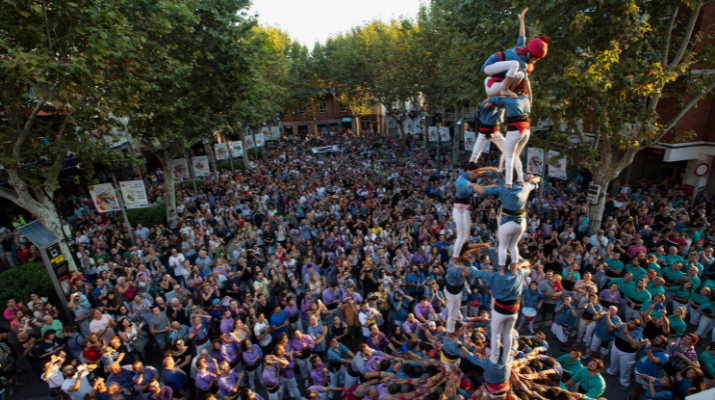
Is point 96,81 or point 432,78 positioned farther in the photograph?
point 432,78

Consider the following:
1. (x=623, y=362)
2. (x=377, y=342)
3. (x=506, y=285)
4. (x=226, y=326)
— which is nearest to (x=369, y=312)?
(x=377, y=342)

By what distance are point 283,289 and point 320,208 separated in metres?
5.70

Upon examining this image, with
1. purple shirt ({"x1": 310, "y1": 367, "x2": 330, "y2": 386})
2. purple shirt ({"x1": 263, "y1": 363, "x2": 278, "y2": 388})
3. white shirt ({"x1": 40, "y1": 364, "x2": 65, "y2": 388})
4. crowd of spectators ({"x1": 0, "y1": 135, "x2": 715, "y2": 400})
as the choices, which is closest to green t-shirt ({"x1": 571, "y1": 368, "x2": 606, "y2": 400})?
crowd of spectators ({"x1": 0, "y1": 135, "x2": 715, "y2": 400})

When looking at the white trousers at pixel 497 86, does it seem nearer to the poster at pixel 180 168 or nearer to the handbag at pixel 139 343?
the handbag at pixel 139 343

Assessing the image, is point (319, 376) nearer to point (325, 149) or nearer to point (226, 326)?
point (226, 326)

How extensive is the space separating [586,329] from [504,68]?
19.6 feet

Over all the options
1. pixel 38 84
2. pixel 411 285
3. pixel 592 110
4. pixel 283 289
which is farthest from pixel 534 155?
pixel 38 84

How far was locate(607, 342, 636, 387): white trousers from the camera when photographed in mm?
6582

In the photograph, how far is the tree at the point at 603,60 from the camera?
909cm

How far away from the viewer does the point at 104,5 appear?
30.5 feet

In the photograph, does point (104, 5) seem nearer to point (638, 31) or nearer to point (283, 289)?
point (283, 289)

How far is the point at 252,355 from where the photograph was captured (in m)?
6.64

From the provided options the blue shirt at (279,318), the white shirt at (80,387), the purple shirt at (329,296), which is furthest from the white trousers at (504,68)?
the white shirt at (80,387)

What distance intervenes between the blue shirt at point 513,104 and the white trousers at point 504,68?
305mm
